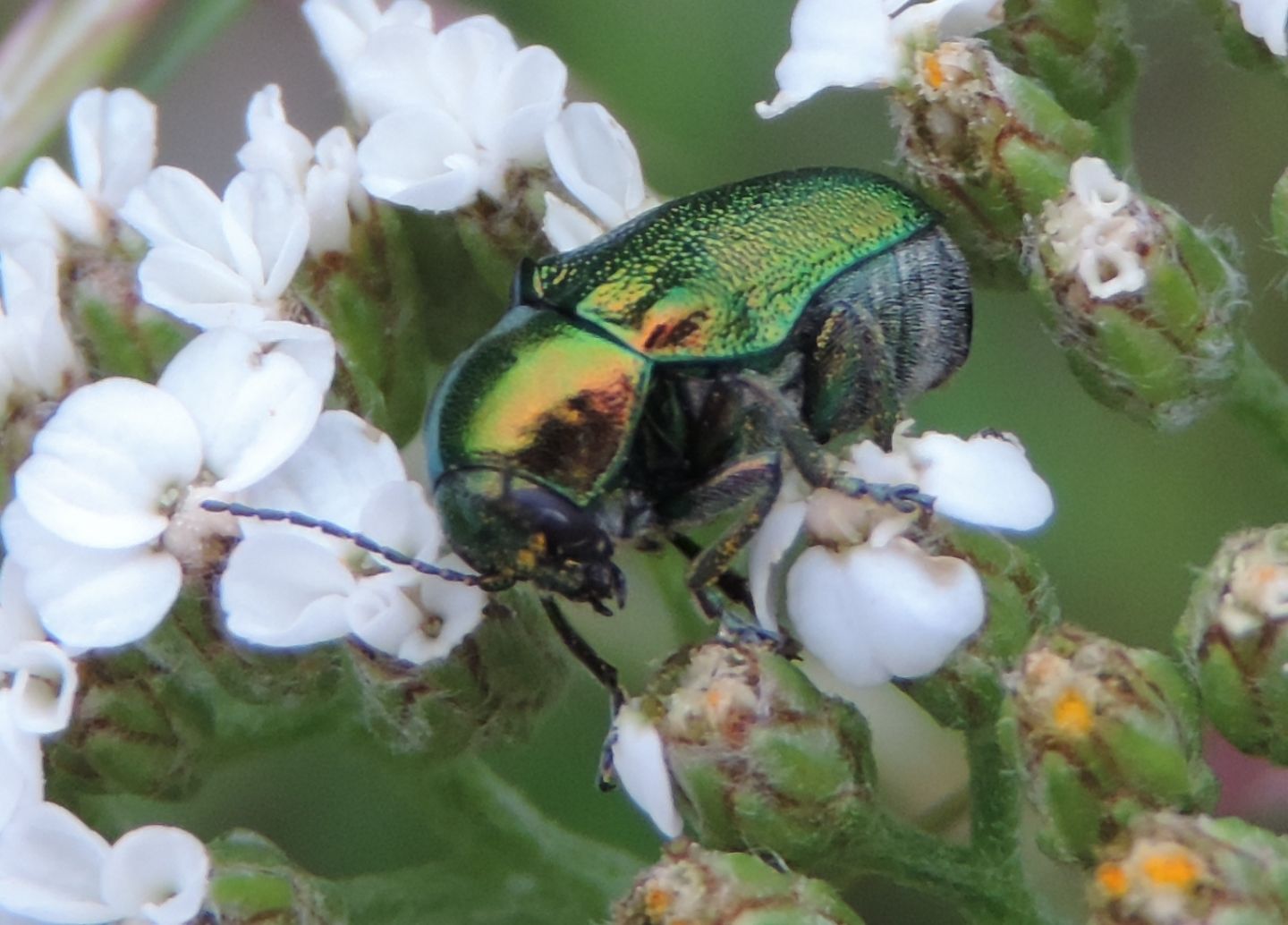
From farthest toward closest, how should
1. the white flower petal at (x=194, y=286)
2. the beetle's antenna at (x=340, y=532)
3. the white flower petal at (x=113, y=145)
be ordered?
1. the white flower petal at (x=113, y=145)
2. the white flower petal at (x=194, y=286)
3. the beetle's antenna at (x=340, y=532)

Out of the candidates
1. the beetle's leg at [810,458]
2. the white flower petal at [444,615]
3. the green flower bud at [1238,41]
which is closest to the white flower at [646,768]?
the white flower petal at [444,615]

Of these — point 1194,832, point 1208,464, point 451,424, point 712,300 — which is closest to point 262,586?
point 451,424

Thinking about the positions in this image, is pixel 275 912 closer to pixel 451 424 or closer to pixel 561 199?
pixel 451 424

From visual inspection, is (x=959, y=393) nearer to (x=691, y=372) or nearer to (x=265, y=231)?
A: (x=691, y=372)

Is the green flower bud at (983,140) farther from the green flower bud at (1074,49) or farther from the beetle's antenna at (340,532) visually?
the beetle's antenna at (340,532)

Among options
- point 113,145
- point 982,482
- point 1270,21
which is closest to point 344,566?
point 982,482

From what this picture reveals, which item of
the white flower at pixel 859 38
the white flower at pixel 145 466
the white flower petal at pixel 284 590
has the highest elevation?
the white flower at pixel 145 466

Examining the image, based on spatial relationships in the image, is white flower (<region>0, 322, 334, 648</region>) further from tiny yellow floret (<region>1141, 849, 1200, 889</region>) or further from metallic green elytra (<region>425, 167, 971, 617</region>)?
tiny yellow floret (<region>1141, 849, 1200, 889</region>)

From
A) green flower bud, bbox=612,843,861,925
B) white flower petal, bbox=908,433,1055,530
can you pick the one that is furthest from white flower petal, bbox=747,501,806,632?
green flower bud, bbox=612,843,861,925

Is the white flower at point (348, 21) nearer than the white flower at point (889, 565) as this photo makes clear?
No
